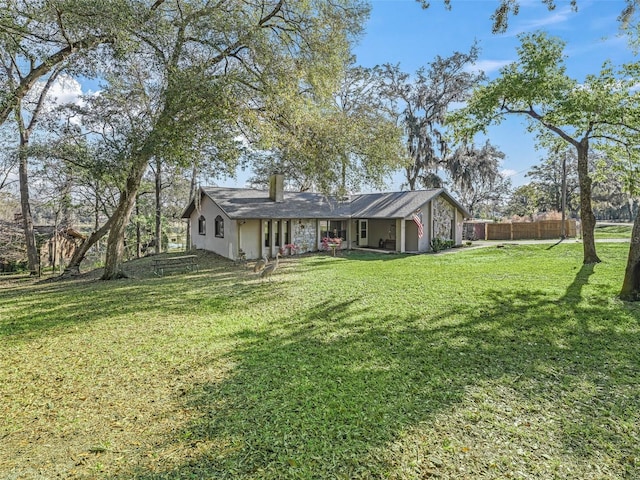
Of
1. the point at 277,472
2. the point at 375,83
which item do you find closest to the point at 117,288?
the point at 277,472

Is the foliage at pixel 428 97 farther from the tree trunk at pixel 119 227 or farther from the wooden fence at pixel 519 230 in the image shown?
the tree trunk at pixel 119 227

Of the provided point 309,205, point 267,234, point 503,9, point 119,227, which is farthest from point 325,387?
point 309,205

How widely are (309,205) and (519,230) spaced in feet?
61.1

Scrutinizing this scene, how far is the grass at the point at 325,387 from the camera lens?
9.88ft

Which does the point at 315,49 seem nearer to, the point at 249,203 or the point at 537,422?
the point at 249,203

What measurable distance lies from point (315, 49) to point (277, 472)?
1149cm

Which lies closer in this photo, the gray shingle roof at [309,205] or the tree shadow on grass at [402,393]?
the tree shadow on grass at [402,393]

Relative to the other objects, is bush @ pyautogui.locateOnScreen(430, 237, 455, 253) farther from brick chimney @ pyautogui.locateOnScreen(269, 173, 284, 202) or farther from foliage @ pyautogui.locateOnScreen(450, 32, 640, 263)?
brick chimney @ pyautogui.locateOnScreen(269, 173, 284, 202)

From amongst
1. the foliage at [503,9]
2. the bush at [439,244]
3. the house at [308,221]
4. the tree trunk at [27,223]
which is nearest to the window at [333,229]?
the house at [308,221]

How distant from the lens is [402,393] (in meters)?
4.13

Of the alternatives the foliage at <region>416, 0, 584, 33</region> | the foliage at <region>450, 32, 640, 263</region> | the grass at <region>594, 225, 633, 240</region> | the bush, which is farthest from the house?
the grass at <region>594, 225, 633, 240</region>

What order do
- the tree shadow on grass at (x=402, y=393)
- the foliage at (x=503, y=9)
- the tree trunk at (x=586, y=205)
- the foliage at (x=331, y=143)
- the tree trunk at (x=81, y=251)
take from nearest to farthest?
the tree shadow on grass at (x=402, y=393), the foliage at (x=503, y=9), the foliage at (x=331, y=143), the tree trunk at (x=586, y=205), the tree trunk at (x=81, y=251)

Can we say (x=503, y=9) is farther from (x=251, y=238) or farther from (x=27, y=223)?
(x=27, y=223)

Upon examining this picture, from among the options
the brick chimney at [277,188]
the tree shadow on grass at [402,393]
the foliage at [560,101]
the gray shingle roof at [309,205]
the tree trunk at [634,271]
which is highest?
the foliage at [560,101]
